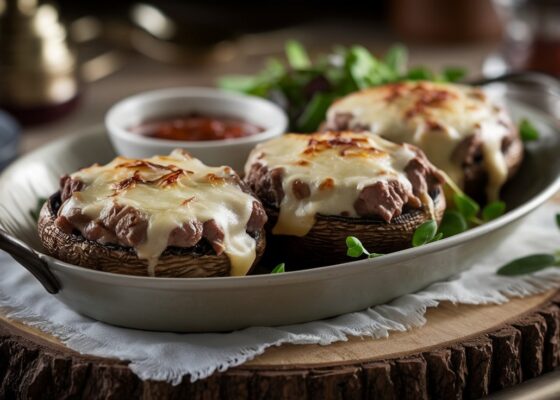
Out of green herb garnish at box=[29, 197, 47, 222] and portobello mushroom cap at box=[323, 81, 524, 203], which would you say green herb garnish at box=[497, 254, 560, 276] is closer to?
portobello mushroom cap at box=[323, 81, 524, 203]

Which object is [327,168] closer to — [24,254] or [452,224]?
[452,224]

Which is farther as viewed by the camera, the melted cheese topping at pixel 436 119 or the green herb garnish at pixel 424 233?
the melted cheese topping at pixel 436 119

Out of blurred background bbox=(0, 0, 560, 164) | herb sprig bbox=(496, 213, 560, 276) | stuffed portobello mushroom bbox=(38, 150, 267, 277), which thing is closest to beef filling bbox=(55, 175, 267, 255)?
stuffed portobello mushroom bbox=(38, 150, 267, 277)

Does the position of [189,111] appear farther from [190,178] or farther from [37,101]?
[37,101]

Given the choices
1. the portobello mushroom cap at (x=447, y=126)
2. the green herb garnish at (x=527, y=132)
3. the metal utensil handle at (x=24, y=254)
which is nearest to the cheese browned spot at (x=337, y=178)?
the portobello mushroom cap at (x=447, y=126)

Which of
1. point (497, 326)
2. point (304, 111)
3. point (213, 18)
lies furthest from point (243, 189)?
point (213, 18)

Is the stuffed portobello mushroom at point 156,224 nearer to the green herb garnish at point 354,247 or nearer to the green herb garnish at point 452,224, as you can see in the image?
the green herb garnish at point 354,247
